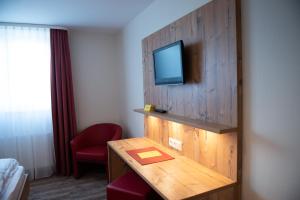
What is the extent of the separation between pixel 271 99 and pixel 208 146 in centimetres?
67

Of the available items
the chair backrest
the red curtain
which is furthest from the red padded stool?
the red curtain

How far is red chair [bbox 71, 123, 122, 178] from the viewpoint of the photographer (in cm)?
326

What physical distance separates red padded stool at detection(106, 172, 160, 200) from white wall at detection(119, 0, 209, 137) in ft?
3.76

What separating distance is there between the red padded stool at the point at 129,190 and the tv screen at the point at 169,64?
104cm

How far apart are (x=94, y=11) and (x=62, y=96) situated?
5.03ft

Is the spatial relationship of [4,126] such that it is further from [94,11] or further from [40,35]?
[94,11]

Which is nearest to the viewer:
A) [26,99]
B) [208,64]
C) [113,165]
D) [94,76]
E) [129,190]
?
[208,64]

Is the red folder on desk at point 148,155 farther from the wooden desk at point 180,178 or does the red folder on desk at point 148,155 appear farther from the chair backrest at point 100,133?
the chair backrest at point 100,133

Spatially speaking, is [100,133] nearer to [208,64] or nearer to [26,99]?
[26,99]

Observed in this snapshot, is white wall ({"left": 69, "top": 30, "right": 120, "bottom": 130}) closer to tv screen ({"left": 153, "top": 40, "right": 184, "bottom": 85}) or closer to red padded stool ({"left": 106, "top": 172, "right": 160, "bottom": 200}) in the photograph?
tv screen ({"left": 153, "top": 40, "right": 184, "bottom": 85})

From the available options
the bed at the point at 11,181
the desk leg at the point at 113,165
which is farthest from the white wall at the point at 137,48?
the bed at the point at 11,181

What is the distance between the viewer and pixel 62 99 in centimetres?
358

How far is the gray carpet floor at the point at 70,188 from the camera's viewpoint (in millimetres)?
2898

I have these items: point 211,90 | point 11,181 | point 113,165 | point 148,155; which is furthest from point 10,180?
point 211,90
